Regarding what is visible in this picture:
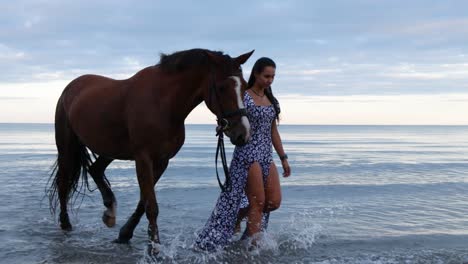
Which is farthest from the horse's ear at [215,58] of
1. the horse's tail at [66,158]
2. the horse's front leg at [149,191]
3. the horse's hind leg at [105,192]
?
the horse's tail at [66,158]

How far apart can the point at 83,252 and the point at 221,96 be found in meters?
2.40

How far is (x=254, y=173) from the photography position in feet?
16.8

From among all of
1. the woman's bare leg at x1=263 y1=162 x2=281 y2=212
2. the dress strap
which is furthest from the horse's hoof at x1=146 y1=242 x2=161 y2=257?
the dress strap

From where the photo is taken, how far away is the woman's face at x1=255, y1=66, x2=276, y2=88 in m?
5.04

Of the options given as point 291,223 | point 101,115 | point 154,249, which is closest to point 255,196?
point 154,249

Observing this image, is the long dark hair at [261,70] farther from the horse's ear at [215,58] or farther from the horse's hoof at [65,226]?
the horse's hoof at [65,226]

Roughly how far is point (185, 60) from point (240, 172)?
125cm

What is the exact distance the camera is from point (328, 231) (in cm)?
693

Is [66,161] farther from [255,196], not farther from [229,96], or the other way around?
[229,96]

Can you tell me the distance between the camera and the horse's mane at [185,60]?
15.7ft

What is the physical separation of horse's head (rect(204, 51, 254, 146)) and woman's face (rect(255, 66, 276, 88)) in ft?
1.43

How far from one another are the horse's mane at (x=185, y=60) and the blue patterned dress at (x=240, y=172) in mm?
602

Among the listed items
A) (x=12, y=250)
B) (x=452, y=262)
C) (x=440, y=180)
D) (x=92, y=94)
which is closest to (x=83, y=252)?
(x=12, y=250)

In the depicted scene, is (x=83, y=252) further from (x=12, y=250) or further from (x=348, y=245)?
(x=348, y=245)
